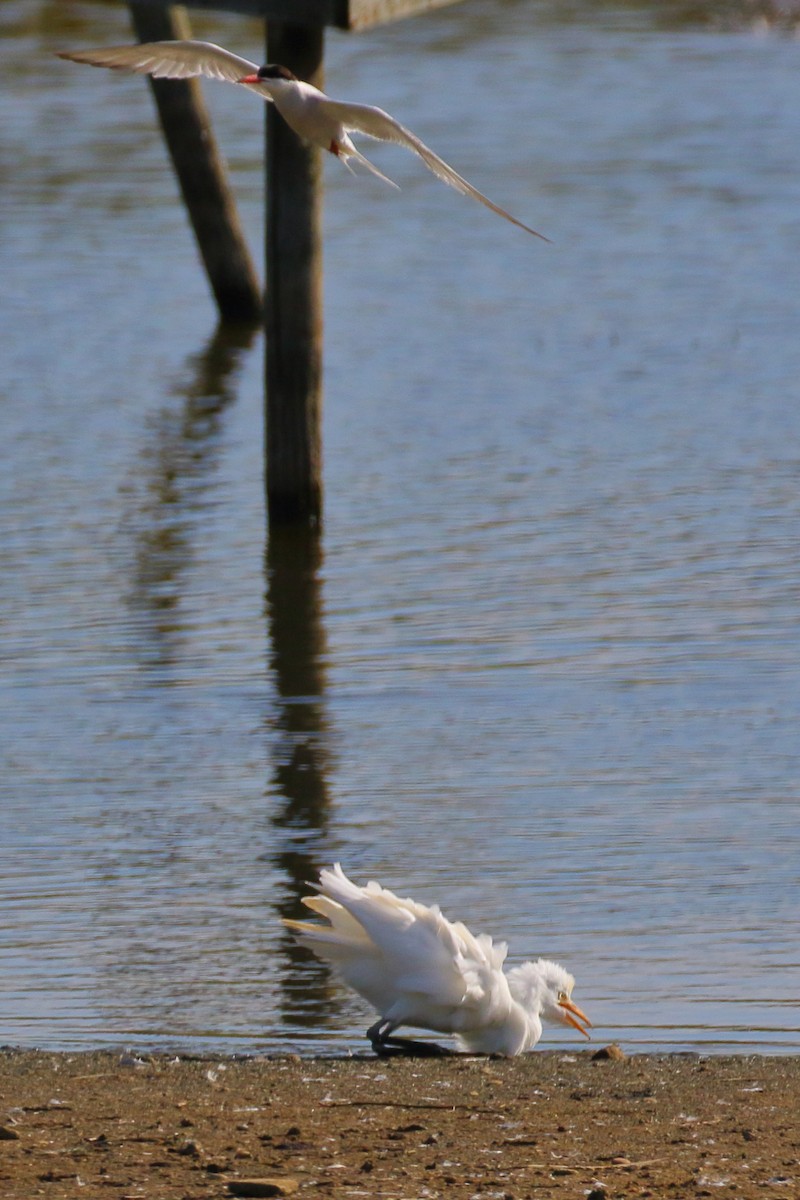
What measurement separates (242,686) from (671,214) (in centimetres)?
893

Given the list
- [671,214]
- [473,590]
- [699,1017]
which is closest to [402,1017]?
[699,1017]

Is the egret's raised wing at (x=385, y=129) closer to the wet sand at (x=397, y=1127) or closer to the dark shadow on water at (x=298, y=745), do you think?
the dark shadow on water at (x=298, y=745)

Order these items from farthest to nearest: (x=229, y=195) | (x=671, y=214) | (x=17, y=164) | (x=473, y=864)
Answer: (x=17, y=164), (x=671, y=214), (x=229, y=195), (x=473, y=864)

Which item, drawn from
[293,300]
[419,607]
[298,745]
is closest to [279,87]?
[298,745]

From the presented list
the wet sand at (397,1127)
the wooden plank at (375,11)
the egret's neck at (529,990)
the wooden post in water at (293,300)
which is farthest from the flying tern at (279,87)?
the wet sand at (397,1127)

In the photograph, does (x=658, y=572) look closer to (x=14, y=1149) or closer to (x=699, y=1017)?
(x=699, y=1017)

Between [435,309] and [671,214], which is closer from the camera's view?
[435,309]

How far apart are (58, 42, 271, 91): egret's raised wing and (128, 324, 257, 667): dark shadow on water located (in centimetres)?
229

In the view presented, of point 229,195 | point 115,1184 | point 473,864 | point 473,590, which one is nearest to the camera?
point 115,1184

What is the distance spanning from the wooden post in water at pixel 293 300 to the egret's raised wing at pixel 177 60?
1.60 metres

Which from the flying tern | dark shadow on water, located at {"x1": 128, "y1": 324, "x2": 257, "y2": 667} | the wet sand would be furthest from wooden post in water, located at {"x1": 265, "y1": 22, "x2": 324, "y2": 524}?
the wet sand

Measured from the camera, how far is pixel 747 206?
605 inches

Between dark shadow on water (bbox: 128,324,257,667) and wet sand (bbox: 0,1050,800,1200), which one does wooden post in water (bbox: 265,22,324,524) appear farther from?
wet sand (bbox: 0,1050,800,1200)

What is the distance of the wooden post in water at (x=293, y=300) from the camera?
772cm
